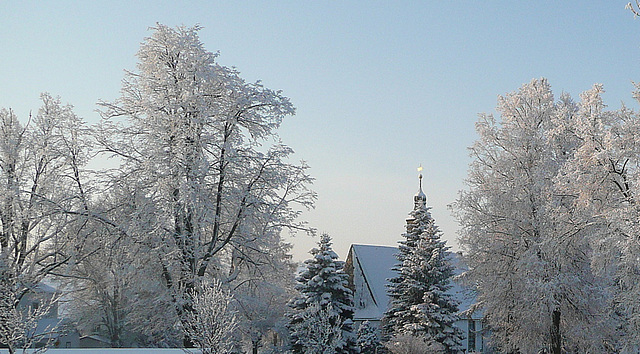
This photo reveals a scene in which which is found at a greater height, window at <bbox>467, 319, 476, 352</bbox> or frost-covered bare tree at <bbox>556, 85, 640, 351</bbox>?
frost-covered bare tree at <bbox>556, 85, 640, 351</bbox>

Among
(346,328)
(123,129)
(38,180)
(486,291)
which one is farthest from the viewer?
(346,328)

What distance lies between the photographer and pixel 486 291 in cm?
2155

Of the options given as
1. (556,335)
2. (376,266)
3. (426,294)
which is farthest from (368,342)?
(556,335)

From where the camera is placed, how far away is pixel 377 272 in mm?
40094

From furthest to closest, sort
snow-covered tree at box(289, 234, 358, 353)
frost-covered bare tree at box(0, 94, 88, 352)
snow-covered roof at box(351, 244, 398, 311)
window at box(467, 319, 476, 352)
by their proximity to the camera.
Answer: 1. snow-covered roof at box(351, 244, 398, 311)
2. window at box(467, 319, 476, 352)
3. snow-covered tree at box(289, 234, 358, 353)
4. frost-covered bare tree at box(0, 94, 88, 352)

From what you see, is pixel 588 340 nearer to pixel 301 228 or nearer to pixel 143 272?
pixel 301 228

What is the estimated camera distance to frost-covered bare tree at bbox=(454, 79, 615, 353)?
19.3 meters

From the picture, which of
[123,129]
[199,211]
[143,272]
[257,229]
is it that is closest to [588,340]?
[257,229]

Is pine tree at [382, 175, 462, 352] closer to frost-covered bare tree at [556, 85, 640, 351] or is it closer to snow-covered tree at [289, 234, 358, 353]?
snow-covered tree at [289, 234, 358, 353]

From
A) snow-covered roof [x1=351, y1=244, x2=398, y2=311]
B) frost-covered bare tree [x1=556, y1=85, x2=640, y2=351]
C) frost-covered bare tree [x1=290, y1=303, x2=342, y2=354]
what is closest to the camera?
frost-covered bare tree [x1=556, y1=85, x2=640, y2=351]

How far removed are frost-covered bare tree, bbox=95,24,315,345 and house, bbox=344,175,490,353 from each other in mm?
17687

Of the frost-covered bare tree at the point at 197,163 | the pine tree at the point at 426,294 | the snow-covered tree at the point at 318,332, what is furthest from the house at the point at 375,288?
the frost-covered bare tree at the point at 197,163

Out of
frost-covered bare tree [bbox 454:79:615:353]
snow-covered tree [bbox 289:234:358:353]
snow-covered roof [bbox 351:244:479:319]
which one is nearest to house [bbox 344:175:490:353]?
snow-covered roof [bbox 351:244:479:319]

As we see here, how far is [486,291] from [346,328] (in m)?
7.89
